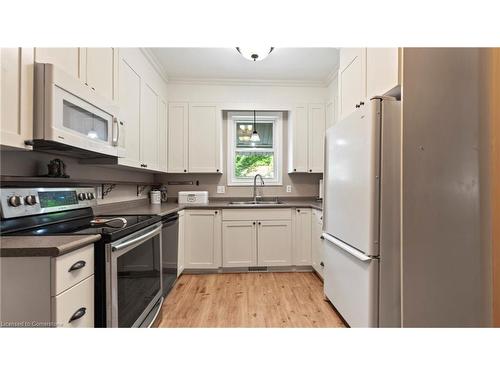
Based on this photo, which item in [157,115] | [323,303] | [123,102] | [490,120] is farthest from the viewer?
[157,115]

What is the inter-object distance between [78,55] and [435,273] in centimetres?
236

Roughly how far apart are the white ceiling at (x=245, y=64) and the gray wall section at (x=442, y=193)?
1614mm

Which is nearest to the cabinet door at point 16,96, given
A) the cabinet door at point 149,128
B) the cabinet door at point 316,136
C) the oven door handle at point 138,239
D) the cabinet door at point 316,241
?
the oven door handle at point 138,239

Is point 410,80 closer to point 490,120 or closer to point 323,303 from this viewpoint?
point 490,120

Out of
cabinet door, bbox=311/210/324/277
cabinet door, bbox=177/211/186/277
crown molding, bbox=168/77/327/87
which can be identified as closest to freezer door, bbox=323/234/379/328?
cabinet door, bbox=311/210/324/277

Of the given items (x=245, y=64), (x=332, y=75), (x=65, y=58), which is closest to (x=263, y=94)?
(x=245, y=64)

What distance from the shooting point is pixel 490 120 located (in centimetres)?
114

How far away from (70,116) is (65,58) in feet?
1.03

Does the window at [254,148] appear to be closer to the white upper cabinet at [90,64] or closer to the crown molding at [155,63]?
the crown molding at [155,63]

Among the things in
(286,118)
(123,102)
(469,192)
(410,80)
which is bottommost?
(469,192)

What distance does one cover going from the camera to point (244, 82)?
3211 millimetres

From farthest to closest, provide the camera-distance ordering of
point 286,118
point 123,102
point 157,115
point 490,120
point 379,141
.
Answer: point 286,118, point 157,115, point 123,102, point 379,141, point 490,120

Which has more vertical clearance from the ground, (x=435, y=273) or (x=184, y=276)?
(x=435, y=273)
